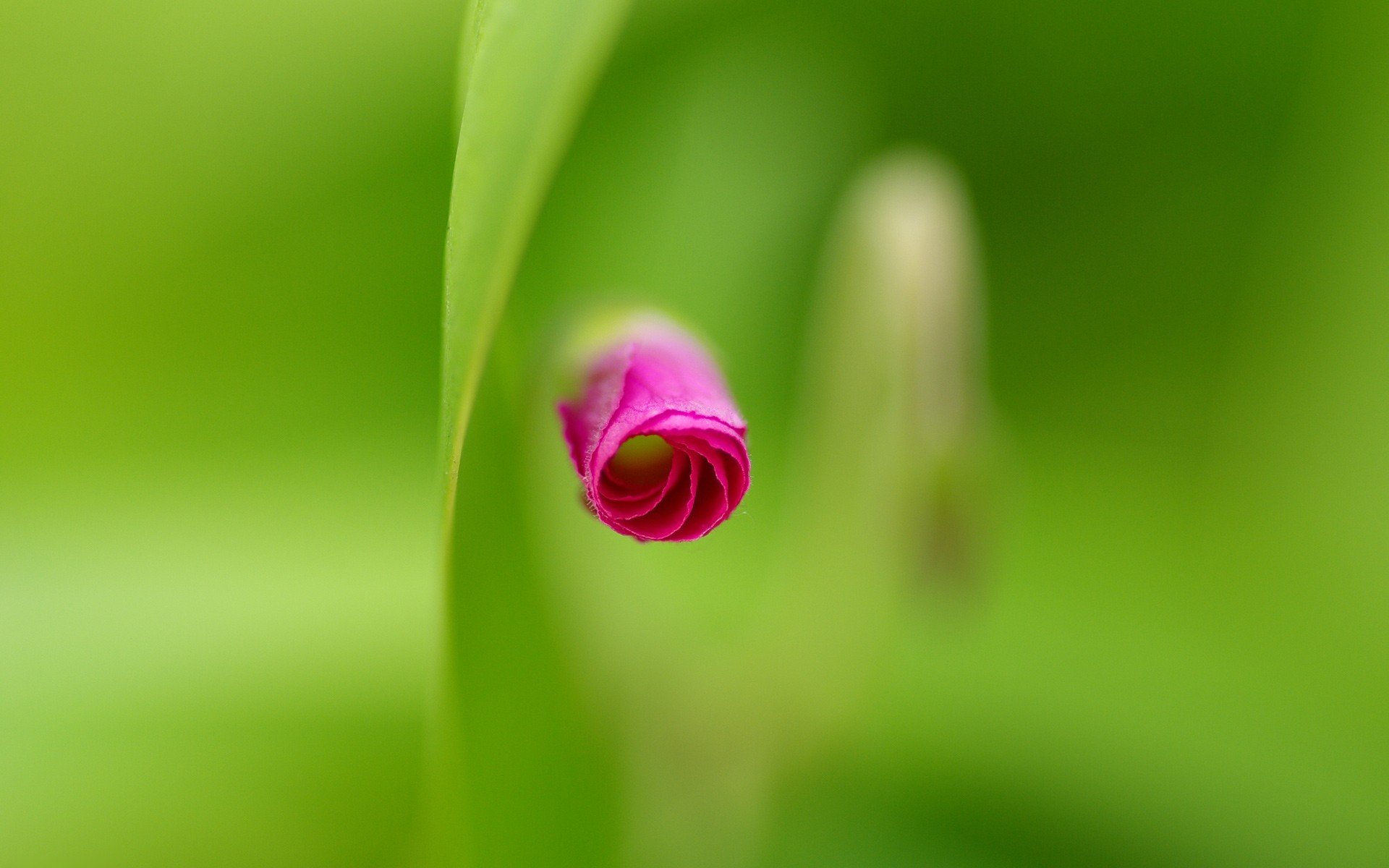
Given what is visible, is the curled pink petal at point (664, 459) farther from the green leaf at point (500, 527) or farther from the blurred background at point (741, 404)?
the blurred background at point (741, 404)

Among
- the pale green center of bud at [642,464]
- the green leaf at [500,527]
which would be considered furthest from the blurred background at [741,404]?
the pale green center of bud at [642,464]

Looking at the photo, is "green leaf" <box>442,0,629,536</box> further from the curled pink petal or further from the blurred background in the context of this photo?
the blurred background

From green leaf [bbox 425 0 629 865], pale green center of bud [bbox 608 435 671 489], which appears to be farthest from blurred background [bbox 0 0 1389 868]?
pale green center of bud [bbox 608 435 671 489]

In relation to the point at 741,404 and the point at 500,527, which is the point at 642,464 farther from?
the point at 741,404

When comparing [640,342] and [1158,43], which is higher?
[1158,43]

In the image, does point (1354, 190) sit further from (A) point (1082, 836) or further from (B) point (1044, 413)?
(A) point (1082, 836)

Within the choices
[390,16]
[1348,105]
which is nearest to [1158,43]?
[1348,105]
